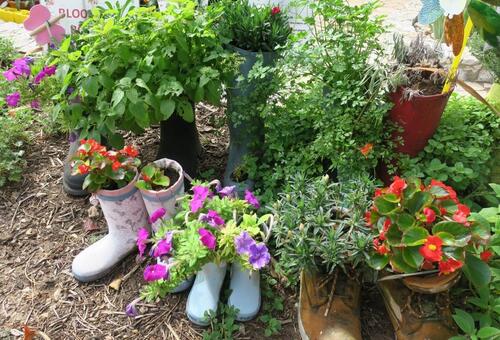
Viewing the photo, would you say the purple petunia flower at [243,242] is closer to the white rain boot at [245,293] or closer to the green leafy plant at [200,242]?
the green leafy plant at [200,242]

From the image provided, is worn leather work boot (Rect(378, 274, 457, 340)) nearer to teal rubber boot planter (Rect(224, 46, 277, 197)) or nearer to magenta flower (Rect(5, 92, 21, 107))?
teal rubber boot planter (Rect(224, 46, 277, 197))

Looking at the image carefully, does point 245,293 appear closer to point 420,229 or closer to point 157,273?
point 157,273

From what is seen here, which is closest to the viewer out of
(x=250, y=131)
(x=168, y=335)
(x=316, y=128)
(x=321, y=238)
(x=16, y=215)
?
(x=321, y=238)

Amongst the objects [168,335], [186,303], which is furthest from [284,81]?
[168,335]

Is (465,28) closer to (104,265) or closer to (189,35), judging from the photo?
(189,35)

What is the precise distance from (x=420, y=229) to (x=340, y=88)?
67 centimetres

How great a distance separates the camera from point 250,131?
83.6 inches

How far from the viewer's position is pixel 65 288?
1.93m

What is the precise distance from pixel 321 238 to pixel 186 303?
2.07 feet

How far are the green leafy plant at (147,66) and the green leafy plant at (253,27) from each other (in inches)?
3.5

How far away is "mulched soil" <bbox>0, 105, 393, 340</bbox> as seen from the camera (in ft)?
5.77

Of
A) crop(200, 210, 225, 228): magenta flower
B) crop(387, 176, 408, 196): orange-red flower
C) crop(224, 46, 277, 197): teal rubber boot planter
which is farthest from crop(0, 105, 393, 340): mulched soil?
crop(387, 176, 408, 196): orange-red flower

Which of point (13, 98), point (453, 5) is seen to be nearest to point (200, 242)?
point (453, 5)

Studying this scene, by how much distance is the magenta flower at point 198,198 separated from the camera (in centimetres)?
168
